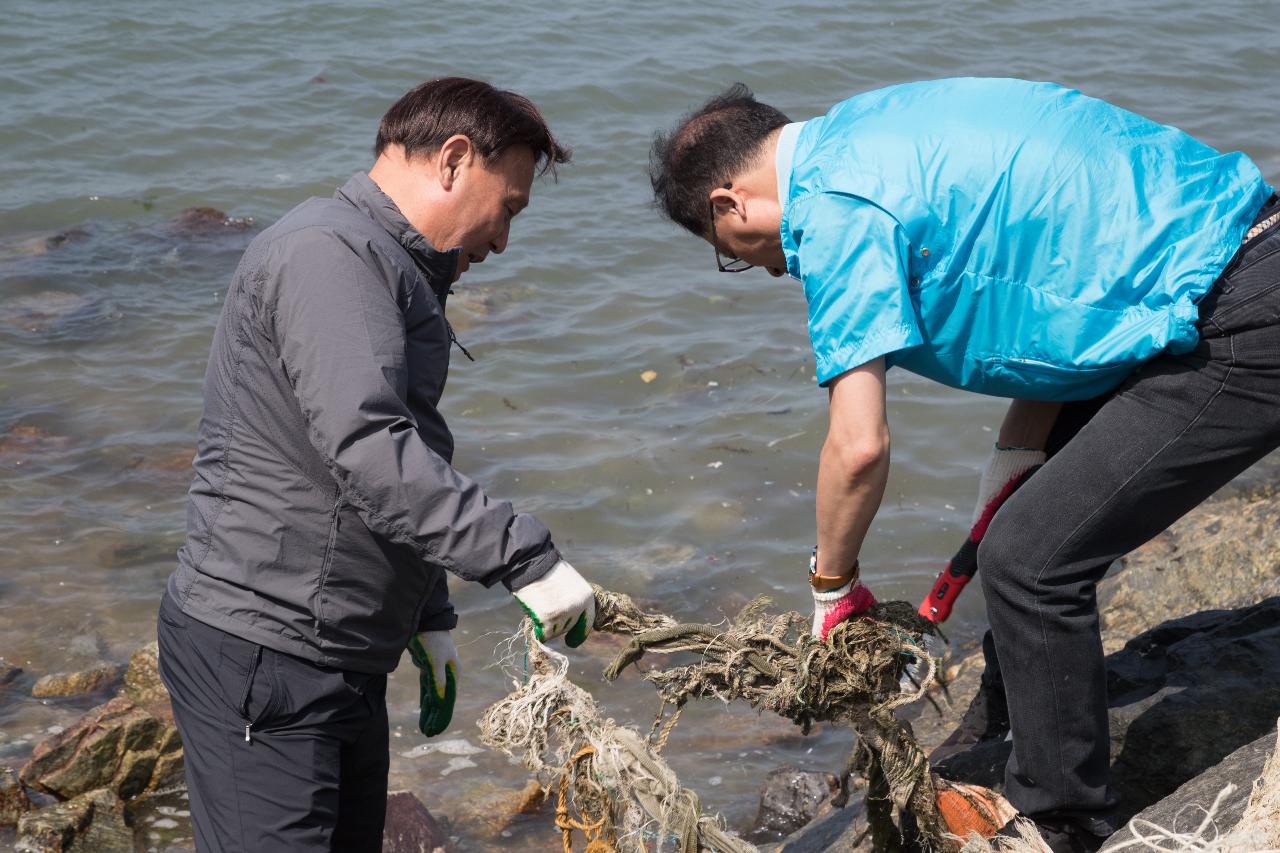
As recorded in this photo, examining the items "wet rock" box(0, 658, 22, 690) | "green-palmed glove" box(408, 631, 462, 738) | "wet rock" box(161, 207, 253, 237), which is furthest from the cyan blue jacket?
"wet rock" box(161, 207, 253, 237)

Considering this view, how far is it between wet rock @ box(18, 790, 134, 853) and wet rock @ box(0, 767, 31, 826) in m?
0.07

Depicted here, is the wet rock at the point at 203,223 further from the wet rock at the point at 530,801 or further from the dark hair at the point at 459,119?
the dark hair at the point at 459,119

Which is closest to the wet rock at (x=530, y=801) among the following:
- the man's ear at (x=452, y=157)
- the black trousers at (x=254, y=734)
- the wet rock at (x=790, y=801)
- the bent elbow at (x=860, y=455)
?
the wet rock at (x=790, y=801)

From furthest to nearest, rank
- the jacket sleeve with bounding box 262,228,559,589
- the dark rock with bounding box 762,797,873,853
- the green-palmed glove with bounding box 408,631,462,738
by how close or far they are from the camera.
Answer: the dark rock with bounding box 762,797,873,853 → the green-palmed glove with bounding box 408,631,462,738 → the jacket sleeve with bounding box 262,228,559,589

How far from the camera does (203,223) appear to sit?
1045 cm

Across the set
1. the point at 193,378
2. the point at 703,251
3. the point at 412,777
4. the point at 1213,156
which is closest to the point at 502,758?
the point at 412,777

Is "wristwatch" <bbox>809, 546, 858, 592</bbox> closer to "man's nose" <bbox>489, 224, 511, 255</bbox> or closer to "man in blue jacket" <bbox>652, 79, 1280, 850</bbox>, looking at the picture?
"man in blue jacket" <bbox>652, 79, 1280, 850</bbox>

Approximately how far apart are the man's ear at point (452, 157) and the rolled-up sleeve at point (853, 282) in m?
0.75

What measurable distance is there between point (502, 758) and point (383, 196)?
2851 millimetres

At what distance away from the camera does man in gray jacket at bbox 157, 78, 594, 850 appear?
2.39 m

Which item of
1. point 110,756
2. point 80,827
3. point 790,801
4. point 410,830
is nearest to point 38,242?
point 110,756

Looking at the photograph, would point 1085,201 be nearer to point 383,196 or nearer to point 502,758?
point 383,196

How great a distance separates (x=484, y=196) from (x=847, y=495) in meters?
1.02

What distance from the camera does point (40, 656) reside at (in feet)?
17.9
